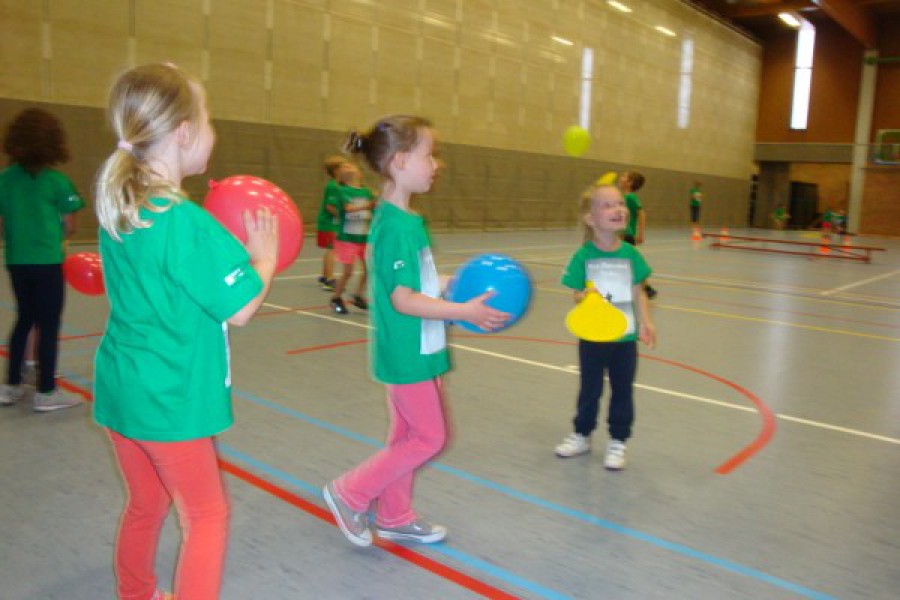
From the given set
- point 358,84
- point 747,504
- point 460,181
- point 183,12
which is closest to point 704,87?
point 460,181

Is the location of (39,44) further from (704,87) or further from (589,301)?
(704,87)

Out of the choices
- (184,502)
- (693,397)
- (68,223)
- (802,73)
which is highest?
(802,73)

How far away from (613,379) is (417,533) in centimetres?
133

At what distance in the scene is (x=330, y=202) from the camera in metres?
7.70

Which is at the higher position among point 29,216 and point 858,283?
point 29,216

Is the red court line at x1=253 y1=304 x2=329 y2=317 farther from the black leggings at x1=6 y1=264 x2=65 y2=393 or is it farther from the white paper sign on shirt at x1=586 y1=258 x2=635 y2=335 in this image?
the white paper sign on shirt at x1=586 y1=258 x2=635 y2=335

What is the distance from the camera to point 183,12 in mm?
12188

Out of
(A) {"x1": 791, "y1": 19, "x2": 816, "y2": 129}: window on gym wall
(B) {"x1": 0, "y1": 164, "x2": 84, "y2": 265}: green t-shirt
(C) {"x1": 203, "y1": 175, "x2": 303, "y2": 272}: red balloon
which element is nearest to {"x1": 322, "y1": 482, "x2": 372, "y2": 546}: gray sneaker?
(C) {"x1": 203, "y1": 175, "x2": 303, "y2": 272}: red balloon

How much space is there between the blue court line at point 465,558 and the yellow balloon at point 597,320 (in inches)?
44.2

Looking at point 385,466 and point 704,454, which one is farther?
point 704,454

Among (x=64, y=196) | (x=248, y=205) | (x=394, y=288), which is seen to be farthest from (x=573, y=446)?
(x=64, y=196)

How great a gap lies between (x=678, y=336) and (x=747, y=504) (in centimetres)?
376

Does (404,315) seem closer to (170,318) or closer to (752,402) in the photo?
(170,318)

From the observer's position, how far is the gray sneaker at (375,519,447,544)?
2.62 meters
